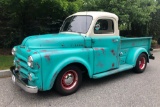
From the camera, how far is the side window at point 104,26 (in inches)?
201

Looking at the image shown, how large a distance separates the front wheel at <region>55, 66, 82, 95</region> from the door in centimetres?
59

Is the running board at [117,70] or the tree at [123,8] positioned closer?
the running board at [117,70]

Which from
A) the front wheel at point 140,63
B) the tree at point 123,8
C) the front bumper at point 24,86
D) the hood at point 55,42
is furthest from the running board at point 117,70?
the tree at point 123,8

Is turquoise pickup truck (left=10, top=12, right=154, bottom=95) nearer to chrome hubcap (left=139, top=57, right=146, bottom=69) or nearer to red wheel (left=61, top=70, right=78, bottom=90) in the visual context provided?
red wheel (left=61, top=70, right=78, bottom=90)

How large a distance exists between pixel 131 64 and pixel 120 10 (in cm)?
383

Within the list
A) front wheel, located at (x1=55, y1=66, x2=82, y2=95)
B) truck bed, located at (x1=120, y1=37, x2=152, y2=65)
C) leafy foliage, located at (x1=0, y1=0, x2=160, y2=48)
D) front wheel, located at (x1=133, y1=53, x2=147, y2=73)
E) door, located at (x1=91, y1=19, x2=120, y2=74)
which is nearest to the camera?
front wheel, located at (x1=55, y1=66, x2=82, y2=95)

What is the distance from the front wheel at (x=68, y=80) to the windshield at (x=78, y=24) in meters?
1.11

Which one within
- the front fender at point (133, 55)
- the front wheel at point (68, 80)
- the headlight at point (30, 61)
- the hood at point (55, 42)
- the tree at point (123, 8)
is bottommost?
the front wheel at point (68, 80)

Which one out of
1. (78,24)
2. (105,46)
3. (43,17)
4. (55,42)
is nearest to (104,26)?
(105,46)

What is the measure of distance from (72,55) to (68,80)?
1.98 feet

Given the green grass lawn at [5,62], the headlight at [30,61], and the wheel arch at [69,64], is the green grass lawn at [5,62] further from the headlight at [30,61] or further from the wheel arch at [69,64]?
the wheel arch at [69,64]

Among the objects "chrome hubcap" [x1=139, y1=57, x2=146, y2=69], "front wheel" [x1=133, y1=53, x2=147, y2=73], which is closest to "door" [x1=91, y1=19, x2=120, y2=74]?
"front wheel" [x1=133, y1=53, x2=147, y2=73]

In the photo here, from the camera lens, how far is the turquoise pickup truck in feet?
13.1

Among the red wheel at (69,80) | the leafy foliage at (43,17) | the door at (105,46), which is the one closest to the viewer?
the red wheel at (69,80)
